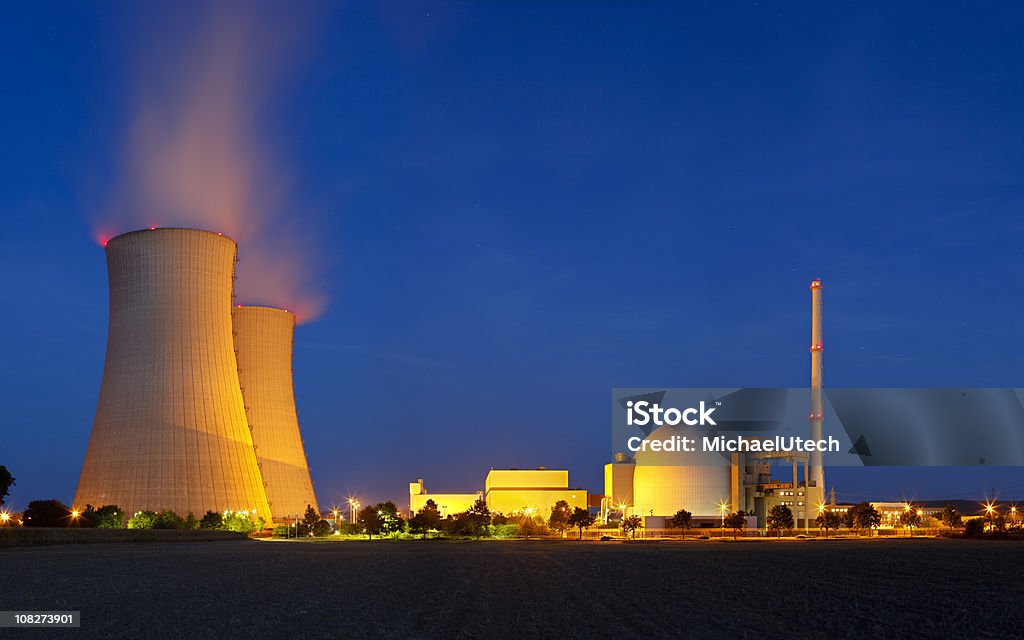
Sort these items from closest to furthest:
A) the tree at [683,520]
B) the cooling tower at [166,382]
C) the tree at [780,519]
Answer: the cooling tower at [166,382] < the tree at [780,519] < the tree at [683,520]

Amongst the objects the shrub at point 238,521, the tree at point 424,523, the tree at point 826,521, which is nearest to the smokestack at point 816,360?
the tree at point 826,521

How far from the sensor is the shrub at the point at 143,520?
49.0m

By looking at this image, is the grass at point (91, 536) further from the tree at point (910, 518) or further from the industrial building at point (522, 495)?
the tree at point (910, 518)

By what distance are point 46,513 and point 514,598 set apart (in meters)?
43.8

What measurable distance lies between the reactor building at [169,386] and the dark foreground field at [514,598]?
16.6 meters

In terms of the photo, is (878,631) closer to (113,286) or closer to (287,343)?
(113,286)

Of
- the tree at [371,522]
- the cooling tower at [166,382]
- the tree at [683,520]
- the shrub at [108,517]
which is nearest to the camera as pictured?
the cooling tower at [166,382]

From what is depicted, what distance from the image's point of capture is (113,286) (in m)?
48.5

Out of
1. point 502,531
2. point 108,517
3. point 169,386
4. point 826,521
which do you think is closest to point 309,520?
point 502,531

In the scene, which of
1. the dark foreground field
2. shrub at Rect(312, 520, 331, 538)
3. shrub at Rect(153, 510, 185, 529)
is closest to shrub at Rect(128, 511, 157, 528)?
shrub at Rect(153, 510, 185, 529)

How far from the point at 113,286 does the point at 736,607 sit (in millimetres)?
41232

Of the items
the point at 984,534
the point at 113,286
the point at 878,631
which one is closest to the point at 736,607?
the point at 878,631

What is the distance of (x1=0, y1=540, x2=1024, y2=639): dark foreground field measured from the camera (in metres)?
13.7

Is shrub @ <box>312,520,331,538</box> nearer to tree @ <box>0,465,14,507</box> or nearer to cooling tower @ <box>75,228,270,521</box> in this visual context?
cooling tower @ <box>75,228,270,521</box>
